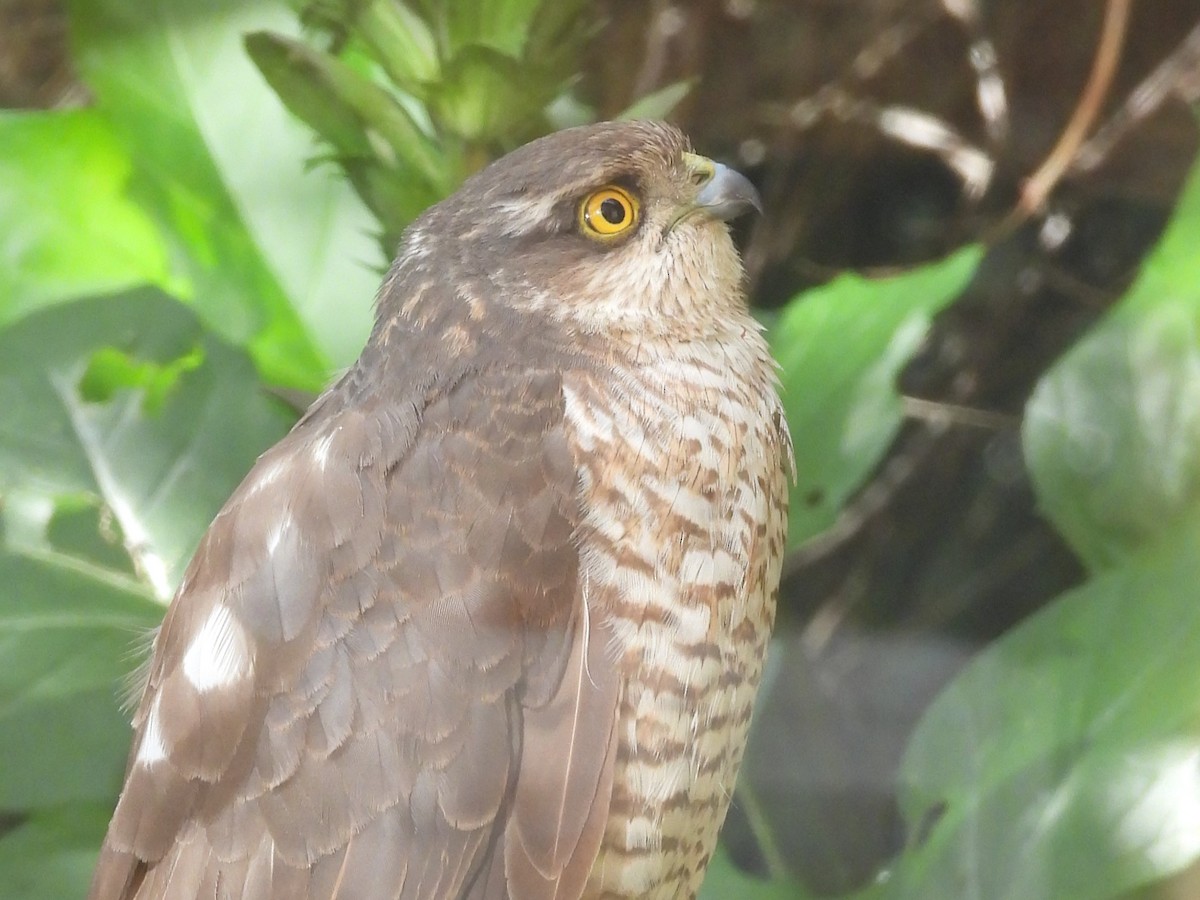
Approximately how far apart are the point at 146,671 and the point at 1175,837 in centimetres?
127

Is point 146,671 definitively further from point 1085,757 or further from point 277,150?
point 1085,757

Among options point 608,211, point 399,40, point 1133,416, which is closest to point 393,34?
point 399,40

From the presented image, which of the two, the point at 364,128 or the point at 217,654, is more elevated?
the point at 364,128

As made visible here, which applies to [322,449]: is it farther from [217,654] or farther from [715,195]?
[715,195]

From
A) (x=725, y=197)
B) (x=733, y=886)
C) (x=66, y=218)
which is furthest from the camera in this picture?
(x=66, y=218)

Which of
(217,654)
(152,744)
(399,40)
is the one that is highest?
(399,40)

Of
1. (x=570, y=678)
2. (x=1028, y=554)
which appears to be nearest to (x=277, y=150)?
(x=570, y=678)

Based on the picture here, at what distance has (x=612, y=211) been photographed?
1.38 m

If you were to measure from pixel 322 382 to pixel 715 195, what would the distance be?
0.75 meters

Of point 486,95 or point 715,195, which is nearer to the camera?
point 715,195

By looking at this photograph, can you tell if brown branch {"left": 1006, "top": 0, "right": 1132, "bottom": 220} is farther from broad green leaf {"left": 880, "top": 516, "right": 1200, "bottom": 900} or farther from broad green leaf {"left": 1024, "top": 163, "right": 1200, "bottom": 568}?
broad green leaf {"left": 880, "top": 516, "right": 1200, "bottom": 900}

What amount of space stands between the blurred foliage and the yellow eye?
27 centimetres

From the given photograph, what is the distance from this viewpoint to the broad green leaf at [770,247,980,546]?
1.69 metres

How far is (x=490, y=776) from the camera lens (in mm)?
1194
